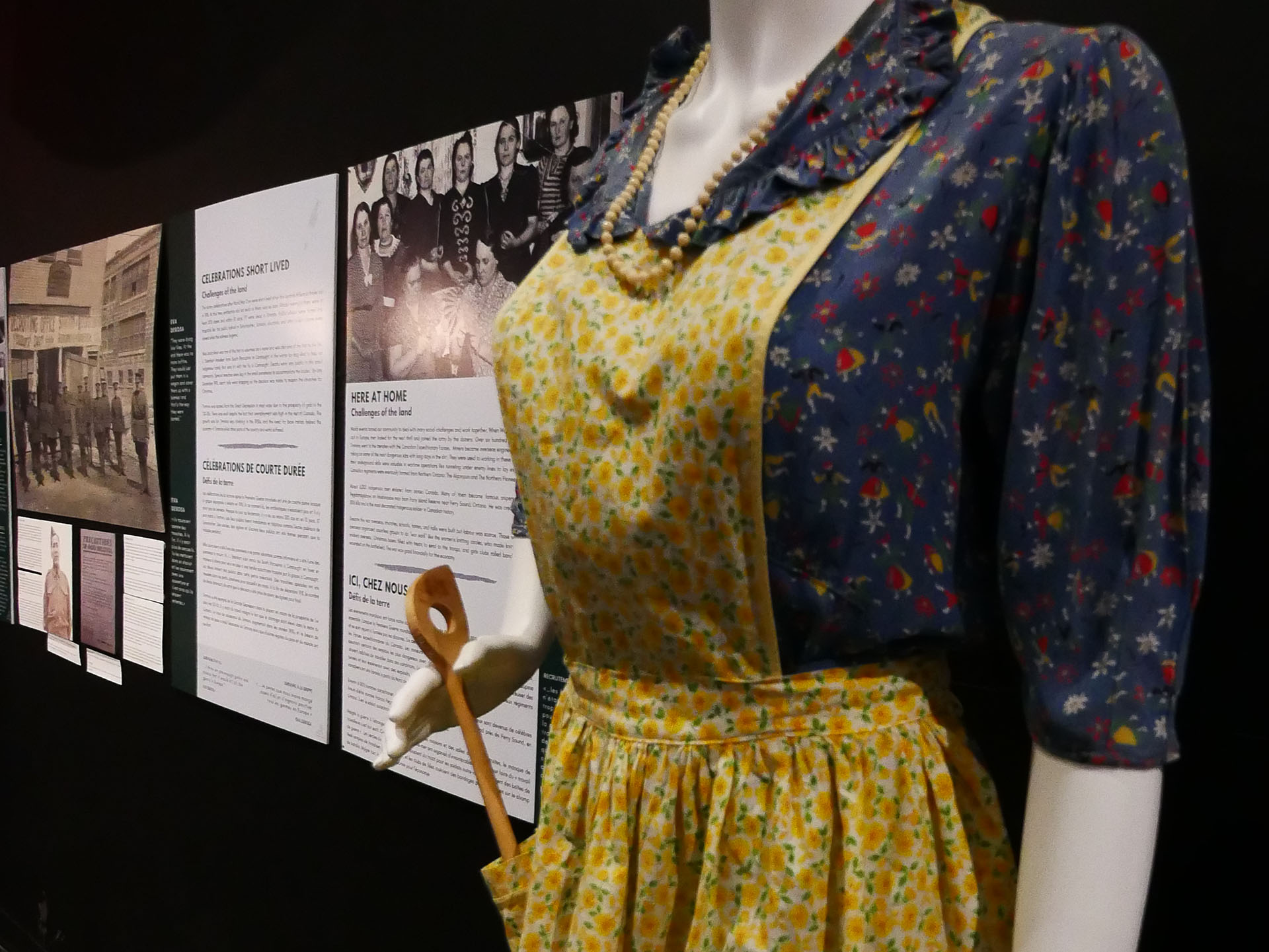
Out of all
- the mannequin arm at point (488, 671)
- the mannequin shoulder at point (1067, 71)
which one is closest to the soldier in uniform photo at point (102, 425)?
the mannequin arm at point (488, 671)

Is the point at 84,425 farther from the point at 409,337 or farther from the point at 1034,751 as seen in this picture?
the point at 1034,751

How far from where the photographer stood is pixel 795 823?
2.05 ft

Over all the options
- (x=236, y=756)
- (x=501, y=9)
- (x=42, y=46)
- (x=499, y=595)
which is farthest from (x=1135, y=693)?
(x=42, y=46)

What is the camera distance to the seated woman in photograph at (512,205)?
139cm

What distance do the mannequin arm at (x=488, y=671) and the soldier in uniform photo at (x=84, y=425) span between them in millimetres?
1927

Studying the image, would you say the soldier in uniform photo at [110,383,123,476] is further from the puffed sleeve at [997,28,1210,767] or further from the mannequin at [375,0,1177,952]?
the puffed sleeve at [997,28,1210,767]

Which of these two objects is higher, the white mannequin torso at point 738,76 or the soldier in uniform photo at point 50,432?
the white mannequin torso at point 738,76

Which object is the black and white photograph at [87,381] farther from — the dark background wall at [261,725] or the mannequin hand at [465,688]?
the mannequin hand at [465,688]

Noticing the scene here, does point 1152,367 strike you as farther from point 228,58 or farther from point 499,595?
point 228,58

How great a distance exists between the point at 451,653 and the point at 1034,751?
47 cm

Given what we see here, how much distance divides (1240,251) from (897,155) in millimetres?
451

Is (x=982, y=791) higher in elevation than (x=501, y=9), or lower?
lower

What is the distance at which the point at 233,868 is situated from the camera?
2.07m

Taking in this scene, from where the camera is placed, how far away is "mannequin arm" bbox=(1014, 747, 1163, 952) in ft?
1.73
